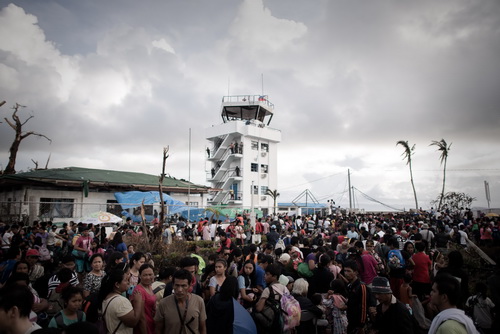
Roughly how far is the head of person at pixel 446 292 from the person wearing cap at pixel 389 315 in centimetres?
60

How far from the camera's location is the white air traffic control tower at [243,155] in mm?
39125

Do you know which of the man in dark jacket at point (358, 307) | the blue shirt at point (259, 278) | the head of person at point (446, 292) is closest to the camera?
the head of person at point (446, 292)

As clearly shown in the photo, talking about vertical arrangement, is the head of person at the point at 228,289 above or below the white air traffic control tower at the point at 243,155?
below

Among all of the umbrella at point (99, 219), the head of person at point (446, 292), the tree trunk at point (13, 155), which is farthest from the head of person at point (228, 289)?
the tree trunk at point (13, 155)

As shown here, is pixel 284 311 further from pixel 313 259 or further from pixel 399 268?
pixel 399 268

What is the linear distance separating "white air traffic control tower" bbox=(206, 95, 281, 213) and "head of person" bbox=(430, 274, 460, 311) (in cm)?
3466

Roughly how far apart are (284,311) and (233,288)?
0.93m

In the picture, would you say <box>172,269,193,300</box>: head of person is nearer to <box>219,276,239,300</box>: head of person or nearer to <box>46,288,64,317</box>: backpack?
<box>219,276,239,300</box>: head of person

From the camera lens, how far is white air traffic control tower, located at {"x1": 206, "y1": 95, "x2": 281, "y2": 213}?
3912cm

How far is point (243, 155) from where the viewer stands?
39.2 m

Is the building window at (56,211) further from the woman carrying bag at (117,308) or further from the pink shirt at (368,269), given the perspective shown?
the pink shirt at (368,269)

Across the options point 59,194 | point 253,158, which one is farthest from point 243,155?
point 59,194

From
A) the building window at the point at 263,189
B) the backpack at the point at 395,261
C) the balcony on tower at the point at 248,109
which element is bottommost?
the backpack at the point at 395,261

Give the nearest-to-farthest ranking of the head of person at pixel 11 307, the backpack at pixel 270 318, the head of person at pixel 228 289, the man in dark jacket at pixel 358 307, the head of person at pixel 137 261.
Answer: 1. the head of person at pixel 11 307
2. the head of person at pixel 228 289
3. the backpack at pixel 270 318
4. the man in dark jacket at pixel 358 307
5. the head of person at pixel 137 261
